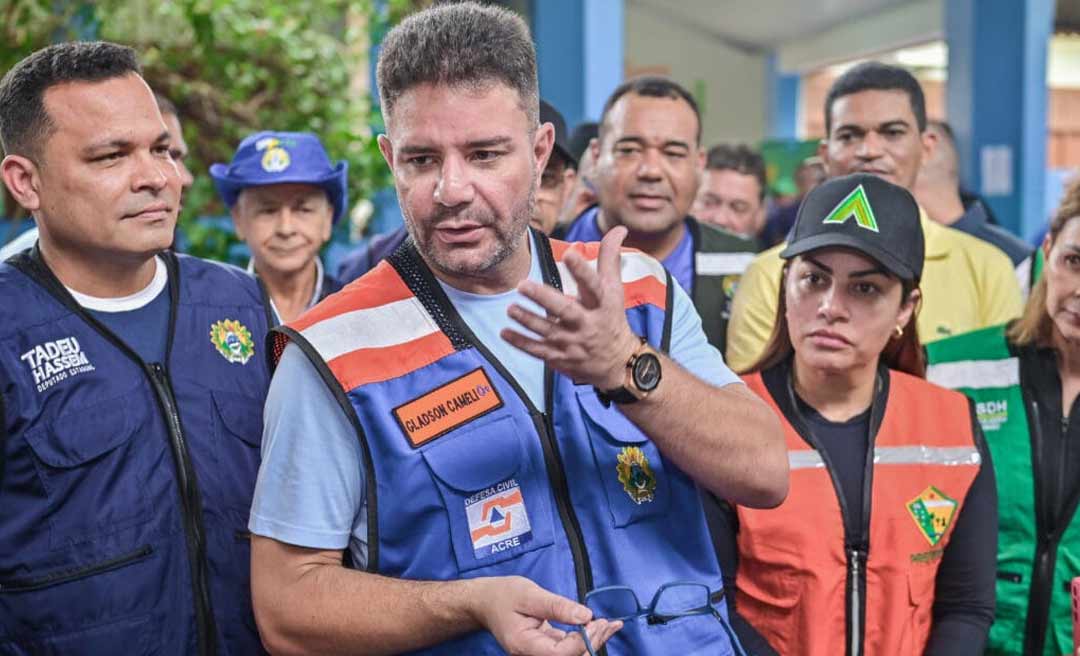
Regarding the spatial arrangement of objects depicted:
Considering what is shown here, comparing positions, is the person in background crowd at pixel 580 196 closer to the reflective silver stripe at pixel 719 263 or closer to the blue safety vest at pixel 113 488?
the reflective silver stripe at pixel 719 263

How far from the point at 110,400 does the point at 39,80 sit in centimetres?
61

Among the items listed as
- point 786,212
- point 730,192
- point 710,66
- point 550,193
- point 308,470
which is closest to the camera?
point 308,470

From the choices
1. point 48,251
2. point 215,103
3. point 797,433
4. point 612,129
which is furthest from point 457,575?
point 215,103

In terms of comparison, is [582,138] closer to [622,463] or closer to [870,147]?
[870,147]

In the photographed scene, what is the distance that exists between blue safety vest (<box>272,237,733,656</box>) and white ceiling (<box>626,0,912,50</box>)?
34.0ft

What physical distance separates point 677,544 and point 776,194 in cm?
697

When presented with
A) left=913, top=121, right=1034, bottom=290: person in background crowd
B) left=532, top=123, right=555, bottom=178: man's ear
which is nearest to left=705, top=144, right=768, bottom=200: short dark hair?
left=913, top=121, right=1034, bottom=290: person in background crowd

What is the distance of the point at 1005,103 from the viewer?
6352 mm

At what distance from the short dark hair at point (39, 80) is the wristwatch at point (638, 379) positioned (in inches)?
48.1

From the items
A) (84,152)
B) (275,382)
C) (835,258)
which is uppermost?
(84,152)

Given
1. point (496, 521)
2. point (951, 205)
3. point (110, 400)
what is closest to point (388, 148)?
point (496, 521)

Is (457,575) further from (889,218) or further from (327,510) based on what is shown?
(889,218)

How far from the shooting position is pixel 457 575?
149 centimetres

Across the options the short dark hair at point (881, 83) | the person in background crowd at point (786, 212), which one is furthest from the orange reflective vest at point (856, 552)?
the person in background crowd at point (786, 212)
